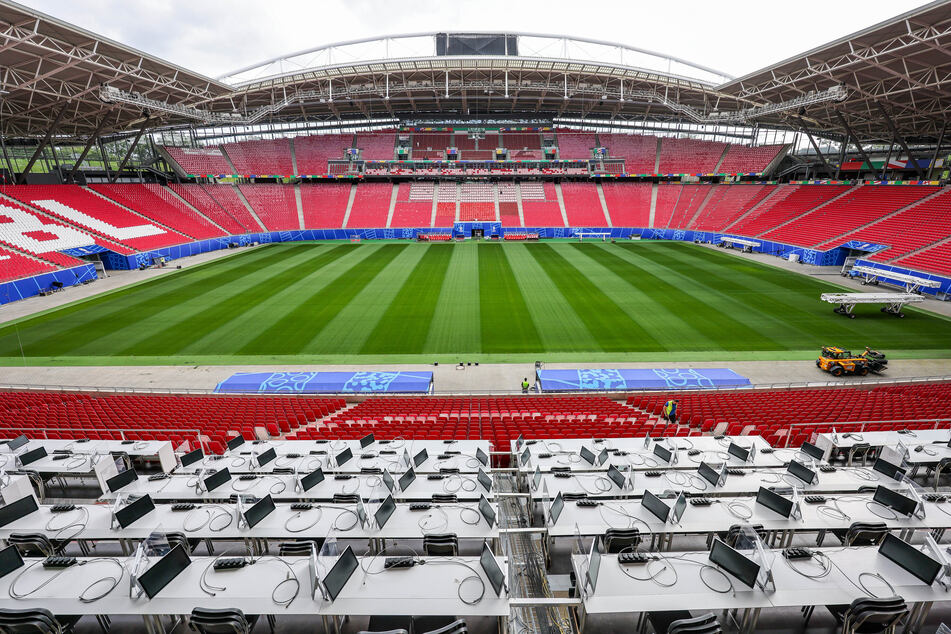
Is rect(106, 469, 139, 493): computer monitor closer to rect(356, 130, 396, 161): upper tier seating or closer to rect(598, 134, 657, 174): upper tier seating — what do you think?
rect(356, 130, 396, 161): upper tier seating

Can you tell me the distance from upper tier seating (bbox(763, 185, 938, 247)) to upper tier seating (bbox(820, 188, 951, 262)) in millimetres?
1363

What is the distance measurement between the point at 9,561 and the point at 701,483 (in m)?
9.95

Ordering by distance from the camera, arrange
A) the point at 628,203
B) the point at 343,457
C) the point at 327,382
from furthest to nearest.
A: the point at 628,203, the point at 327,382, the point at 343,457

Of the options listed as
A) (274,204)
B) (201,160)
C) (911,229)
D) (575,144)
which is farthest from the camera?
(575,144)

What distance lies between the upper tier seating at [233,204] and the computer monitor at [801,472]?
210 ft

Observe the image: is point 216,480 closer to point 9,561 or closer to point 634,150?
point 9,561

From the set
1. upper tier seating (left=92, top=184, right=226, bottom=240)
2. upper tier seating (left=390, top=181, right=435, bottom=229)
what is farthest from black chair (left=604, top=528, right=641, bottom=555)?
upper tier seating (left=92, top=184, right=226, bottom=240)

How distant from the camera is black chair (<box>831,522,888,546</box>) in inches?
240

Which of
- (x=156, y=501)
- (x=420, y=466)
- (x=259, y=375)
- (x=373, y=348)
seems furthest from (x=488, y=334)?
(x=156, y=501)

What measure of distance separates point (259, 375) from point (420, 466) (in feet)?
42.9

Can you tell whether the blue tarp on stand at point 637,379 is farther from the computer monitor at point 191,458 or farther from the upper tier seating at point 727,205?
the upper tier seating at point 727,205

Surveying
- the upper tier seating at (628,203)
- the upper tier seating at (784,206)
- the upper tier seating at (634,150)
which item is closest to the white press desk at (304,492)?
the upper tier seating at (784,206)

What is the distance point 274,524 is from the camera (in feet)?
20.9

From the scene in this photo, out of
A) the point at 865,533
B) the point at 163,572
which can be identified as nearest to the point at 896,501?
the point at 865,533
